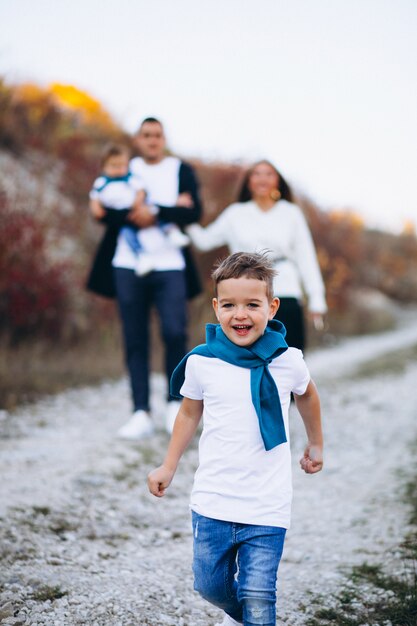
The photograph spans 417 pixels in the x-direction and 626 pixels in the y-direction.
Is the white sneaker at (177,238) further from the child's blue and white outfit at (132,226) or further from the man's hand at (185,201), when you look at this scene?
the man's hand at (185,201)

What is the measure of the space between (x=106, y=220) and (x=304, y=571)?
291 cm

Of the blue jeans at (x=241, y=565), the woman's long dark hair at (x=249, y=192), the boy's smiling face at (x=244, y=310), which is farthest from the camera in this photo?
the woman's long dark hair at (x=249, y=192)

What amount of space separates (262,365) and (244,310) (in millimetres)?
189

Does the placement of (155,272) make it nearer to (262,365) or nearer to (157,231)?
(157,231)

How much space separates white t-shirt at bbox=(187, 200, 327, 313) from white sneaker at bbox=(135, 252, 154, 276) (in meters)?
0.53

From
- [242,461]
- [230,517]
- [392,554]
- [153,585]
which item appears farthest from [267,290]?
[392,554]

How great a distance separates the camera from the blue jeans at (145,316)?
4891mm

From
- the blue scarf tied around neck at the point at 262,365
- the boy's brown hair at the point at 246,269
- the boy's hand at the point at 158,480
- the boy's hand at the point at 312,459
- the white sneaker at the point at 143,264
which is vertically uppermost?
the white sneaker at the point at 143,264

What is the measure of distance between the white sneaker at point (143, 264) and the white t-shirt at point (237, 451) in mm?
2659

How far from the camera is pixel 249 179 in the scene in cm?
461

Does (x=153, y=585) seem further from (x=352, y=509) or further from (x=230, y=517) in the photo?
(x=352, y=509)

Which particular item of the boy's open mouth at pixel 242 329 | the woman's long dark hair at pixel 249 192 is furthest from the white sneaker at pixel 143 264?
the boy's open mouth at pixel 242 329

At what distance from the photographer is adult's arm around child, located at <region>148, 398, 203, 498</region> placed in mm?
2221

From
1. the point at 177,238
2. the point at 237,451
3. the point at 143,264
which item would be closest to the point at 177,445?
the point at 237,451
